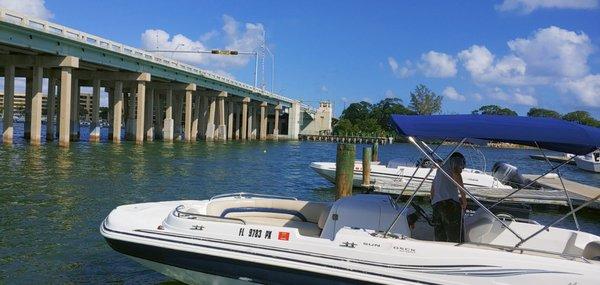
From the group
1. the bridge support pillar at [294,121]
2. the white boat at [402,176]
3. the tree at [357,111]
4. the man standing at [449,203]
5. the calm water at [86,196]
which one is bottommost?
the calm water at [86,196]

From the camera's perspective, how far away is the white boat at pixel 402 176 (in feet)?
71.5

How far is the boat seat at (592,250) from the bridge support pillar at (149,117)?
61785mm

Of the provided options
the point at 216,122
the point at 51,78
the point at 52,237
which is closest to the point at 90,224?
the point at 52,237

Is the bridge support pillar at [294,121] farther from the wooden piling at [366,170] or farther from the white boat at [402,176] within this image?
the wooden piling at [366,170]

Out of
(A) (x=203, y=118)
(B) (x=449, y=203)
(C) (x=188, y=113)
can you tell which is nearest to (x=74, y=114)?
(C) (x=188, y=113)

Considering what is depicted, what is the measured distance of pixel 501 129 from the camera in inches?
288

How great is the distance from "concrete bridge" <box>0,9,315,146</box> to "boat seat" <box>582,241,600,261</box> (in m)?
36.7

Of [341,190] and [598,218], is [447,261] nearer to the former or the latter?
[341,190]

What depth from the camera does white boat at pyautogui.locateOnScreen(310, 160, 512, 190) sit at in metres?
21.8

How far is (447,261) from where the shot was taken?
699 centimetres

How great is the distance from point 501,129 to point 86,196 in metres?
14.9

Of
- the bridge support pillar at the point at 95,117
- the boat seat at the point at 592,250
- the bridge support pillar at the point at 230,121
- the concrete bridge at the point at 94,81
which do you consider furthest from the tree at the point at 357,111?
the boat seat at the point at 592,250

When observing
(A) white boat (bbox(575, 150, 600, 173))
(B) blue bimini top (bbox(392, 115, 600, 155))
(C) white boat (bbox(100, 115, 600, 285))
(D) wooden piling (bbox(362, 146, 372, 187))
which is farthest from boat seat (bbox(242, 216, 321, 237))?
(A) white boat (bbox(575, 150, 600, 173))

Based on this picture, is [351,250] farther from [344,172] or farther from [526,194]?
[526,194]
